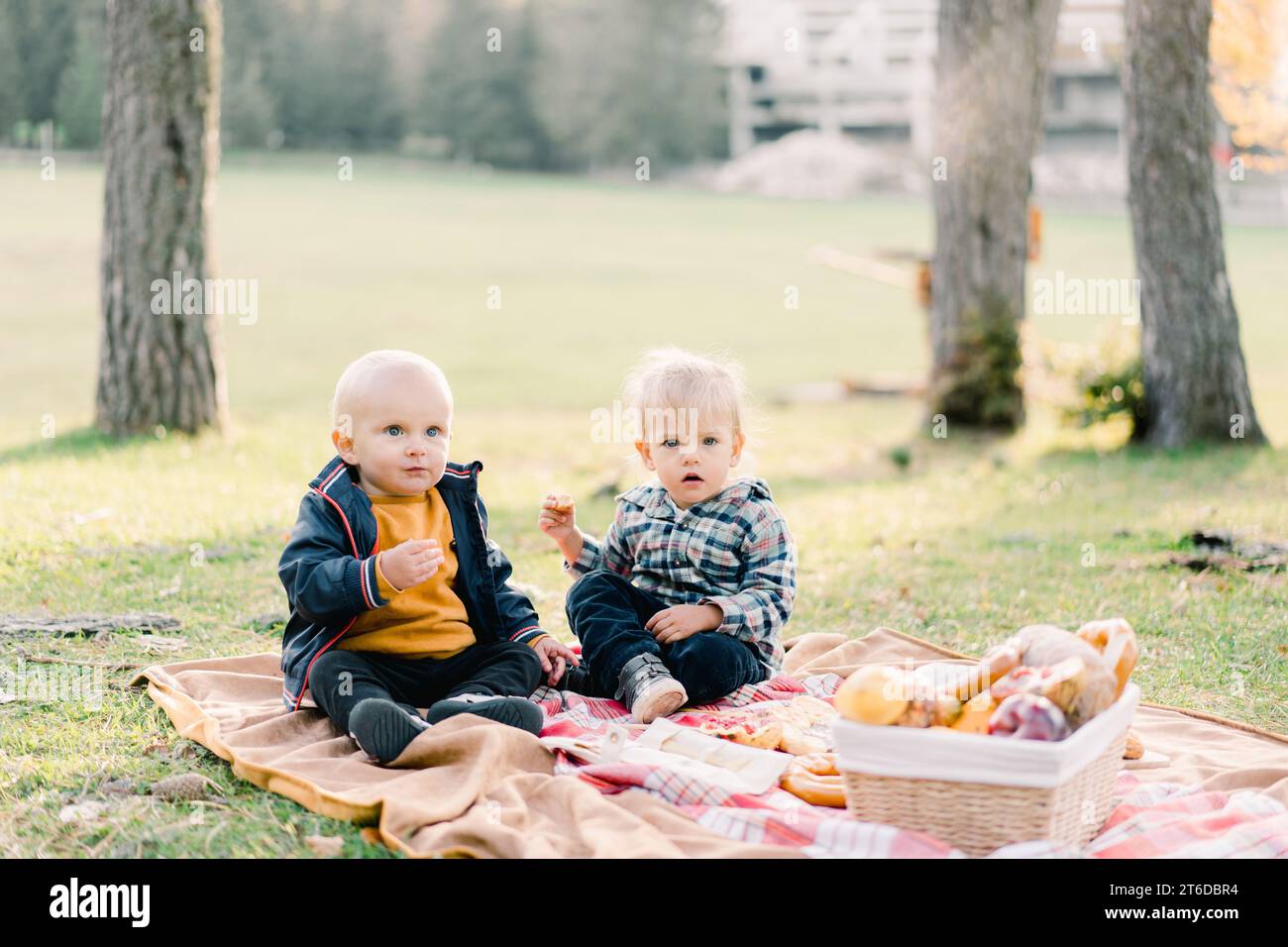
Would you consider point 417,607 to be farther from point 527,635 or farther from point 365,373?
point 365,373

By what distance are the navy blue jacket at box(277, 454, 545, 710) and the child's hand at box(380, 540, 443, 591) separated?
54 millimetres

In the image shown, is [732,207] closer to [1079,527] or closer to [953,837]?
[1079,527]

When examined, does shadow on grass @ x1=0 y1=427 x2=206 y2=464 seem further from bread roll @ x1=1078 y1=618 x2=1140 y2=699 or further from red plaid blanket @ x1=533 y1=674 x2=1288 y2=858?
bread roll @ x1=1078 y1=618 x2=1140 y2=699

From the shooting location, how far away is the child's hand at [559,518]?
4.47 meters

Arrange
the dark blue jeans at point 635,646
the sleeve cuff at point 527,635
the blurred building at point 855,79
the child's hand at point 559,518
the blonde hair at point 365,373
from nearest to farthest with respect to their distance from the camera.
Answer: the blonde hair at point 365,373
the dark blue jeans at point 635,646
the sleeve cuff at point 527,635
the child's hand at point 559,518
the blurred building at point 855,79

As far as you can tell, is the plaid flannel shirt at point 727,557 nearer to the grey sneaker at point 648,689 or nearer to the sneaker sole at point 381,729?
the grey sneaker at point 648,689

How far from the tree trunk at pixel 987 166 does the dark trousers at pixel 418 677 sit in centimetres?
725

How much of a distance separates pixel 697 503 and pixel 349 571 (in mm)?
1277

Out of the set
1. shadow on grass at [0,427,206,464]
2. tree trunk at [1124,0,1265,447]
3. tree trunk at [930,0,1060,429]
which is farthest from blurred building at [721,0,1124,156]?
shadow on grass at [0,427,206,464]

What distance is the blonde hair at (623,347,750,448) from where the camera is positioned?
435cm

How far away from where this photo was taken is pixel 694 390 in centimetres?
435

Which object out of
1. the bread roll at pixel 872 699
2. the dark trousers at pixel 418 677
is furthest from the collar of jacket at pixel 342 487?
the bread roll at pixel 872 699
